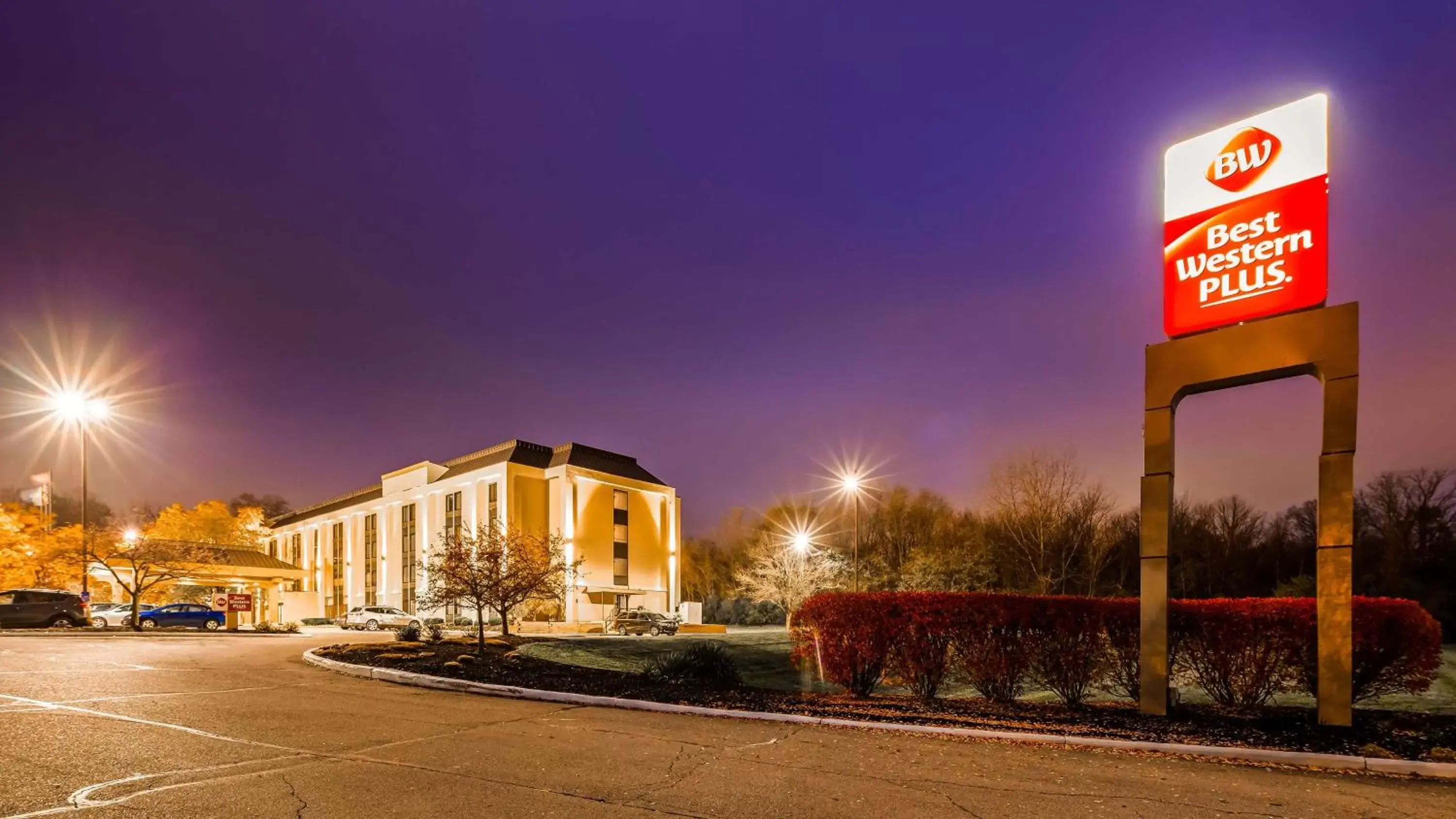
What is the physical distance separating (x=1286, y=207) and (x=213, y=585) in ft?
214

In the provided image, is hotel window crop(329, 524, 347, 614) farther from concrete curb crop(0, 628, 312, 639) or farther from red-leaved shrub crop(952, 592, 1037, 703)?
red-leaved shrub crop(952, 592, 1037, 703)

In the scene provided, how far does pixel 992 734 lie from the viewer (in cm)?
912

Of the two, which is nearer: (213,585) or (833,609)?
(833,609)

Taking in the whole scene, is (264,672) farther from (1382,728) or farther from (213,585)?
(213,585)

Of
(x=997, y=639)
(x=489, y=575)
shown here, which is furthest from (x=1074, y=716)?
(x=489, y=575)

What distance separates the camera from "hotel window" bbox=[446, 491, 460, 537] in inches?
2263

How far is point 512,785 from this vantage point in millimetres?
6609

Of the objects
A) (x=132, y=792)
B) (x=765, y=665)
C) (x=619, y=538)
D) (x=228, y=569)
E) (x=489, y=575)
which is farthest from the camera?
(x=619, y=538)

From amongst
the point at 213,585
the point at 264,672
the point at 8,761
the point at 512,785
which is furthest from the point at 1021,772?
the point at 213,585

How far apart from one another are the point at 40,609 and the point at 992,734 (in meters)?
35.4

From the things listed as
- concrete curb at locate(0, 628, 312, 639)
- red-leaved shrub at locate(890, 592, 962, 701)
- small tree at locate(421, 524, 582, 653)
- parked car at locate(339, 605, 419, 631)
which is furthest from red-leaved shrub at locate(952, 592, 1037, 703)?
parked car at locate(339, 605, 419, 631)

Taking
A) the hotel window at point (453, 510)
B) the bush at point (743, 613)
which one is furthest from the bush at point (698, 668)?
the hotel window at point (453, 510)

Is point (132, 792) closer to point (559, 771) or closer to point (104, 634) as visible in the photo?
point (559, 771)

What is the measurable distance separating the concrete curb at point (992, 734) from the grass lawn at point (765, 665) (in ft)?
10.0
